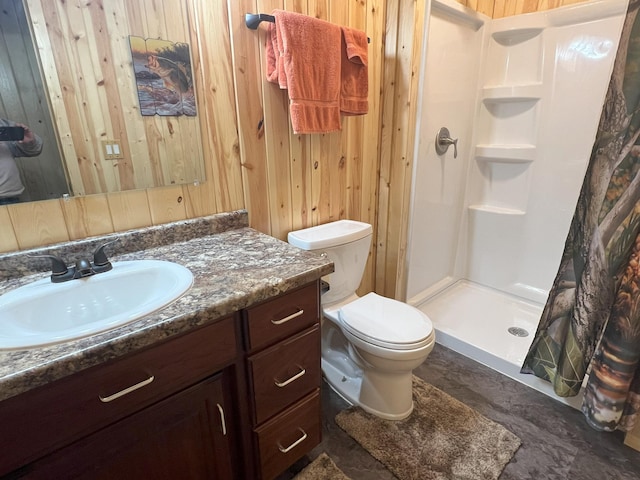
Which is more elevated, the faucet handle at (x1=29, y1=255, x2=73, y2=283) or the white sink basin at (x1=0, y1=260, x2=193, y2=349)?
the faucet handle at (x1=29, y1=255, x2=73, y2=283)

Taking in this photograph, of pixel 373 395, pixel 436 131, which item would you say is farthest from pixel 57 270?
pixel 436 131

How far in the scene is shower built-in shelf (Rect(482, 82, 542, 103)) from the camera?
210cm

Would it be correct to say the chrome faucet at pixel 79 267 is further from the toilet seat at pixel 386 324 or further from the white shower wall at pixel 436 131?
the white shower wall at pixel 436 131

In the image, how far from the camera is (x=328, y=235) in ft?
5.01

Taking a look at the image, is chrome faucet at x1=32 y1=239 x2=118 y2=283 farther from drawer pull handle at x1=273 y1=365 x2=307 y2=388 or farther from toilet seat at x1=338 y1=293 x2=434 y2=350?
toilet seat at x1=338 y1=293 x2=434 y2=350

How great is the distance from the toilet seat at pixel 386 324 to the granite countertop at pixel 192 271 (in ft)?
1.62

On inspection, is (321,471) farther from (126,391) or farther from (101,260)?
(101,260)

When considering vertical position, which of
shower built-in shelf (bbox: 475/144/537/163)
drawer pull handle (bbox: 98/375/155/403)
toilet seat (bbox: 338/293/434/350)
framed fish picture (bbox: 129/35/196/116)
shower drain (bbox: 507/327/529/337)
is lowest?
shower drain (bbox: 507/327/529/337)

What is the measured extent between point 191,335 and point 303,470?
2.82ft

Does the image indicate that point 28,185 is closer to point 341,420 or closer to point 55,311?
point 55,311

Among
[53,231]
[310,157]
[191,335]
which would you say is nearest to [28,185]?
[53,231]

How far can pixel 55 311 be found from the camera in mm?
902

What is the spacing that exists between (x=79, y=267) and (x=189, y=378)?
0.45 meters

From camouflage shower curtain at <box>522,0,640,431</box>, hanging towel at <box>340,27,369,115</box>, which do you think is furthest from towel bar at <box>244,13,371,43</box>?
camouflage shower curtain at <box>522,0,640,431</box>
